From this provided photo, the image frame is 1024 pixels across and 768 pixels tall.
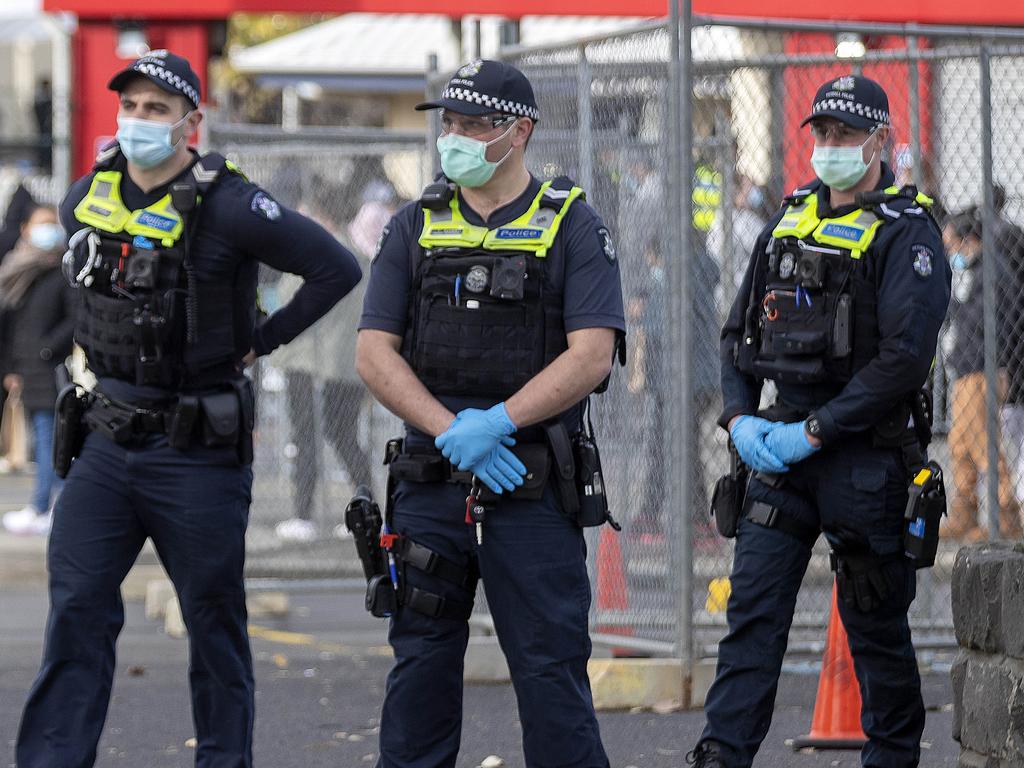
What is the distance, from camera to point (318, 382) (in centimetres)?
1070

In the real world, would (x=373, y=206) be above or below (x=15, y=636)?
above

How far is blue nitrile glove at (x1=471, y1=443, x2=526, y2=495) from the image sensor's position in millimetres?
4980

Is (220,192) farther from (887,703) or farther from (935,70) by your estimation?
(935,70)

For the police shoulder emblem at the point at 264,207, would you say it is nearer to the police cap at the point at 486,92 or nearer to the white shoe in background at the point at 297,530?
the police cap at the point at 486,92

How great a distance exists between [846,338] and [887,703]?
1125mm

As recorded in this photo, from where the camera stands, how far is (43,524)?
13.1 m

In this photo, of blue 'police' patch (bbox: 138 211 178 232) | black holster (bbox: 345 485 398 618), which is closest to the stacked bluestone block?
black holster (bbox: 345 485 398 618)

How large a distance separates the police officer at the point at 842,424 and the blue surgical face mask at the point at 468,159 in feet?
3.59

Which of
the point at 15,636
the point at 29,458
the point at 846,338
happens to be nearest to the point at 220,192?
the point at 846,338

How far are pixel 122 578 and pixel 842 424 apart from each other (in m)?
2.11

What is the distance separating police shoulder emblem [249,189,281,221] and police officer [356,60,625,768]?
1.83 feet

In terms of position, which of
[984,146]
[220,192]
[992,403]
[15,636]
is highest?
[984,146]

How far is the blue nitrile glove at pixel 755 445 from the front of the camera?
5762 millimetres

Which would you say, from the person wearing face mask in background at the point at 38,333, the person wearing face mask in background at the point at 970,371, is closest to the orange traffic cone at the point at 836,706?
the person wearing face mask in background at the point at 970,371
